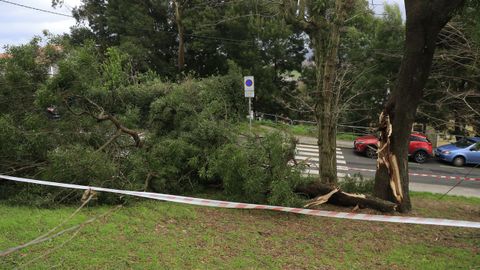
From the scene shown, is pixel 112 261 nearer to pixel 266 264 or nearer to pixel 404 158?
pixel 266 264

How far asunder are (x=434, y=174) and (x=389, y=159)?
Result: 10.9 m

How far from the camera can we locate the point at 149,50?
103 ft

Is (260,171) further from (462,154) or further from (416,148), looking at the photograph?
(462,154)

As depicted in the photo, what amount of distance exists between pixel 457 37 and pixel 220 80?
29.3 ft

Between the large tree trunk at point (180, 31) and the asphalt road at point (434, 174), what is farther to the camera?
the large tree trunk at point (180, 31)

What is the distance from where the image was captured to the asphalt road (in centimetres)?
1462

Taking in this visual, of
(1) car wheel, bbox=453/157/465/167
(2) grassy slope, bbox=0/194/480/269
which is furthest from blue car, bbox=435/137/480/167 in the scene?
(2) grassy slope, bbox=0/194/480/269

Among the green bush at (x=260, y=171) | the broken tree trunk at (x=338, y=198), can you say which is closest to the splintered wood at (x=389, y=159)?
the broken tree trunk at (x=338, y=198)

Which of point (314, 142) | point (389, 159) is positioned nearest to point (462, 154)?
point (314, 142)

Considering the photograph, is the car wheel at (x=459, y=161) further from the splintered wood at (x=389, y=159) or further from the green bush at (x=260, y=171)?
the green bush at (x=260, y=171)

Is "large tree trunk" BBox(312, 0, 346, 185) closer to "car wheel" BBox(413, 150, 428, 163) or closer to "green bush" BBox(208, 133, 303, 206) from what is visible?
"green bush" BBox(208, 133, 303, 206)

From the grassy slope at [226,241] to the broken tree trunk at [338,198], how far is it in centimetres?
73

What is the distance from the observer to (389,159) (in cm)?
793

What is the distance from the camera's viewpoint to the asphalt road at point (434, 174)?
48.0ft
